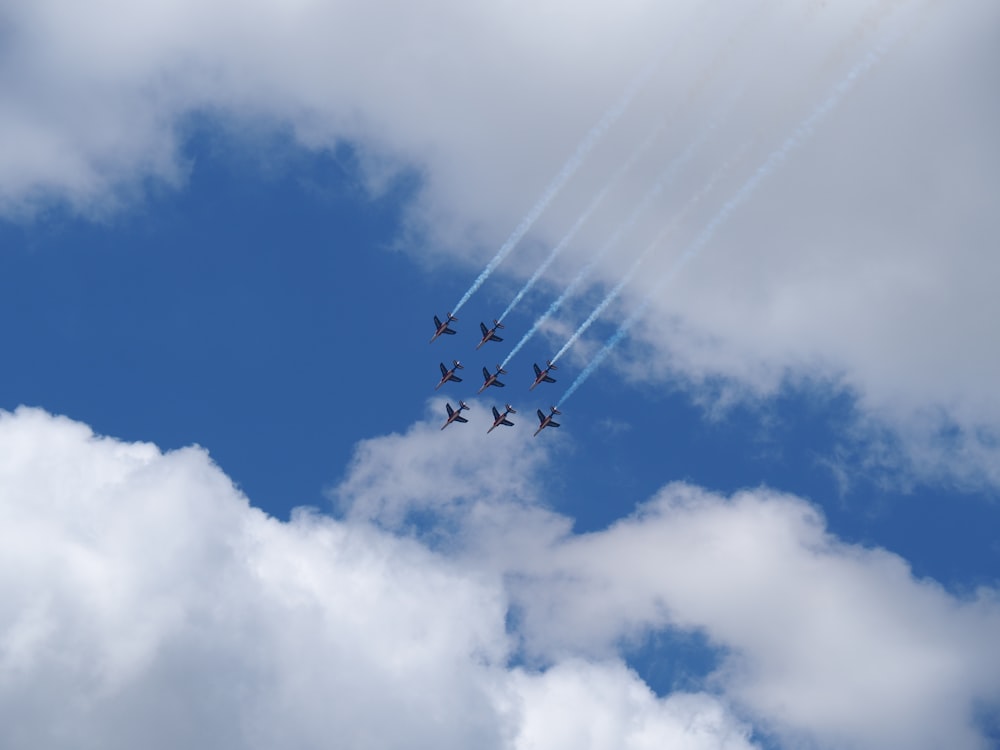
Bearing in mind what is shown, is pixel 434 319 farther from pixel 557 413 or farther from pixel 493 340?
pixel 557 413

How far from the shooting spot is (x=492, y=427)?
143250 millimetres

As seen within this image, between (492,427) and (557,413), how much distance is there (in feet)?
30.5

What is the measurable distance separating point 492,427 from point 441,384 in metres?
7.52

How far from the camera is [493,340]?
13650cm

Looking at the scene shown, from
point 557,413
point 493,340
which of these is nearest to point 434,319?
point 493,340

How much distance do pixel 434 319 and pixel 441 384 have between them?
8.42 metres

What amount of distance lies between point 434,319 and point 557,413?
1686 centimetres

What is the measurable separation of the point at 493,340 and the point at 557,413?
34.1 feet

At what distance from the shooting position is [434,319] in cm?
13962

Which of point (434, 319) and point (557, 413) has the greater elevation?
point (434, 319)

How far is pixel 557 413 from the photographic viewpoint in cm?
13738
